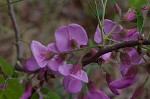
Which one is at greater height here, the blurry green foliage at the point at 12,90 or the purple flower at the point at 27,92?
the blurry green foliage at the point at 12,90

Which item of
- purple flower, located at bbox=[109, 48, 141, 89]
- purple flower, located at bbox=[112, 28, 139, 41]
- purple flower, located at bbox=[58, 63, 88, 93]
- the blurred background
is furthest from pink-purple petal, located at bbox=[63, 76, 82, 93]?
the blurred background

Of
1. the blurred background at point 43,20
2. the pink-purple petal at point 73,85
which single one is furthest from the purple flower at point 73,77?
the blurred background at point 43,20

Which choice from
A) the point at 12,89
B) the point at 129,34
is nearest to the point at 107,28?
the point at 129,34

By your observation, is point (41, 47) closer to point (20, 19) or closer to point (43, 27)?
point (43, 27)

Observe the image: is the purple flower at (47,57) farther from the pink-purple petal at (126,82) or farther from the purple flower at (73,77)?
the pink-purple petal at (126,82)

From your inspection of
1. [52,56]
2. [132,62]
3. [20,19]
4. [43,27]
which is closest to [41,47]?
[52,56]

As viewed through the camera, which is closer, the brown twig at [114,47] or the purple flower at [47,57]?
the brown twig at [114,47]
